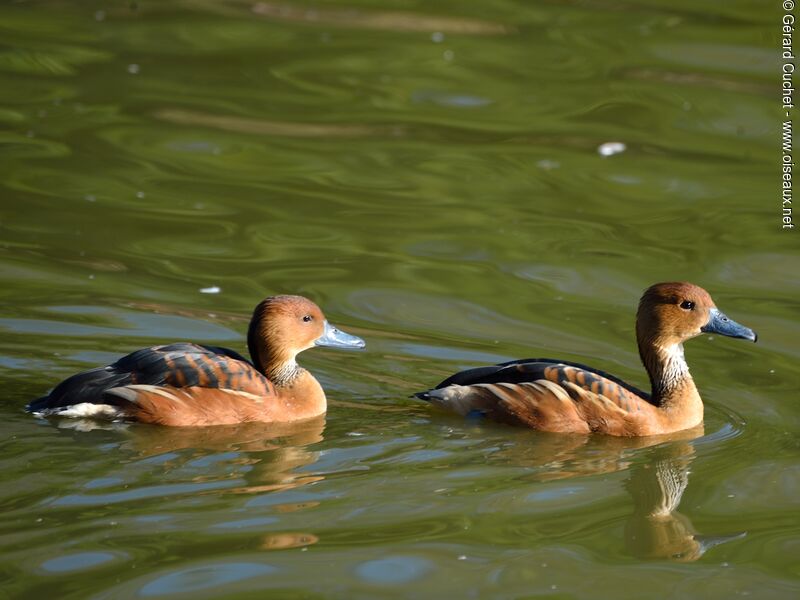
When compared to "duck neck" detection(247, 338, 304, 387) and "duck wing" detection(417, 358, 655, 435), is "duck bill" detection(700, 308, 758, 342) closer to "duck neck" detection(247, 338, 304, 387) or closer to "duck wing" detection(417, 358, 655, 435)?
"duck wing" detection(417, 358, 655, 435)

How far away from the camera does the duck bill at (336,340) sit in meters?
9.95

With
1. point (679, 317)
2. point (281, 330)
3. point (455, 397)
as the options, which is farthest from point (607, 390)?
point (281, 330)

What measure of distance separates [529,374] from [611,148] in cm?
653

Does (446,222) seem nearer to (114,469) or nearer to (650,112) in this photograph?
(650,112)

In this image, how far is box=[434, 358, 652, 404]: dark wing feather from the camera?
375 inches

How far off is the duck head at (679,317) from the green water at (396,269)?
605mm

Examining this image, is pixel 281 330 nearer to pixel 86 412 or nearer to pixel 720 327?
pixel 86 412

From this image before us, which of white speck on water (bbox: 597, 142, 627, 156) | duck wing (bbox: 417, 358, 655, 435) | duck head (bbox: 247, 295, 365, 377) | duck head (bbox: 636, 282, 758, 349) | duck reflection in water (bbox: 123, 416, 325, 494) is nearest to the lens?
duck reflection in water (bbox: 123, 416, 325, 494)

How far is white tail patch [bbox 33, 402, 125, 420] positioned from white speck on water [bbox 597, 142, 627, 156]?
307 inches

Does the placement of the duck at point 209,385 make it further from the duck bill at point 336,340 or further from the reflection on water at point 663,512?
the reflection on water at point 663,512

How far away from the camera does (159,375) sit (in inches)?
365

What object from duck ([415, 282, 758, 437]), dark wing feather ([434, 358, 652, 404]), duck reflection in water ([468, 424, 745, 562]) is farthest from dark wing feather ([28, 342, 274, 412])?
duck reflection in water ([468, 424, 745, 562])

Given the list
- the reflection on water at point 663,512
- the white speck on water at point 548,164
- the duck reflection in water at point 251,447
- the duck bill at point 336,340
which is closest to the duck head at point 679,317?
the reflection on water at point 663,512

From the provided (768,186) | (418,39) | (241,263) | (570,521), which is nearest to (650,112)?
(768,186)
